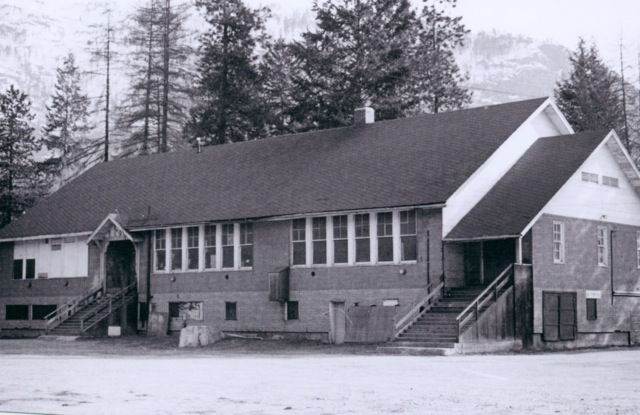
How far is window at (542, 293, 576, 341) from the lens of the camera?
34188 mm

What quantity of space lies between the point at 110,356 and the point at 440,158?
46.5ft

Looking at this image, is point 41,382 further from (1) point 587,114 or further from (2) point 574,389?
(1) point 587,114

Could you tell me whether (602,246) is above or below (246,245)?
below

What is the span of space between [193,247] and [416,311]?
42.2 ft

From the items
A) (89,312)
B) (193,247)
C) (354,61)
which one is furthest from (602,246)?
(354,61)

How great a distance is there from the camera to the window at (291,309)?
38.6 m

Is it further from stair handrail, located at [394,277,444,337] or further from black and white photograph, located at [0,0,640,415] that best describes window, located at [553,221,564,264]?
stair handrail, located at [394,277,444,337]

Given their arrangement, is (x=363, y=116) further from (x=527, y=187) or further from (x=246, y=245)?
(x=527, y=187)

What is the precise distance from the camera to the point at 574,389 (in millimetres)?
17672

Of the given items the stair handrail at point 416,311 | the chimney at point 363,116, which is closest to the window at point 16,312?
the chimney at point 363,116

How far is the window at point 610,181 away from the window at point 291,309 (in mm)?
12660

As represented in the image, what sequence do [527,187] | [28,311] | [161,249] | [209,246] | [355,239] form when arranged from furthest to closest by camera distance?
[28,311] → [161,249] → [209,246] → [355,239] → [527,187]

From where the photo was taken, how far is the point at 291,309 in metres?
38.7

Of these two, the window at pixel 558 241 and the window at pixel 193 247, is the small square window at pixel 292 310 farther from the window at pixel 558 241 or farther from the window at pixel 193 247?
the window at pixel 558 241
